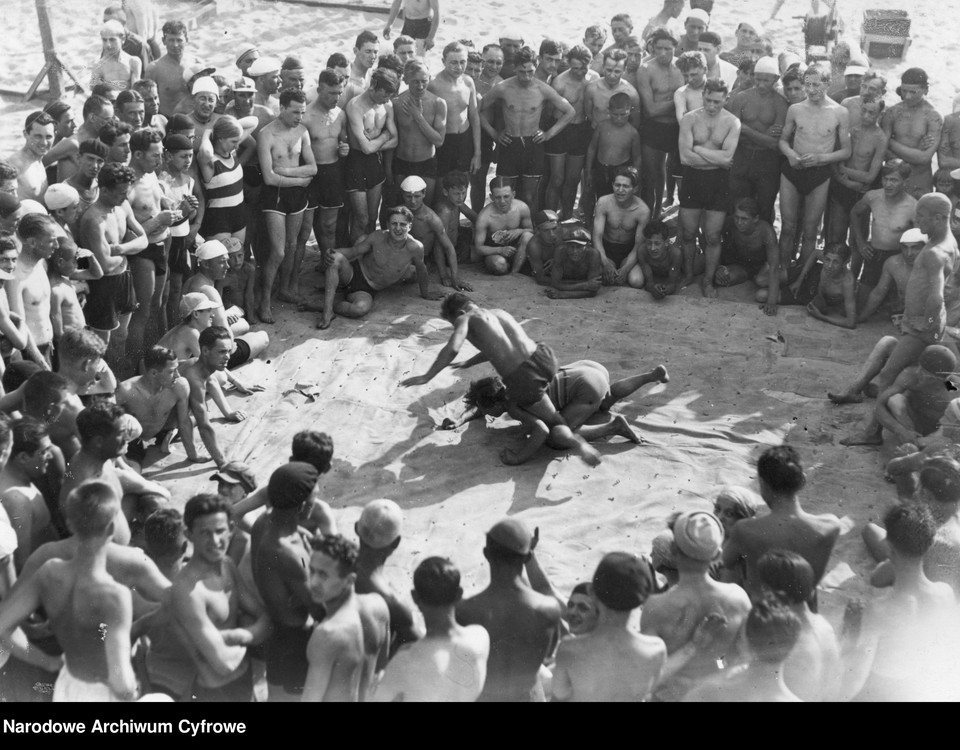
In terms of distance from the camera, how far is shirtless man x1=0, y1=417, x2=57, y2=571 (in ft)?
18.1

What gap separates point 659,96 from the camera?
10.7 m

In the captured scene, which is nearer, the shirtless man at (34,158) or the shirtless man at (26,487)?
the shirtless man at (26,487)

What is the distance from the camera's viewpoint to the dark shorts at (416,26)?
13.9 metres

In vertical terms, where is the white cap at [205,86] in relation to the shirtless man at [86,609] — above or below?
above

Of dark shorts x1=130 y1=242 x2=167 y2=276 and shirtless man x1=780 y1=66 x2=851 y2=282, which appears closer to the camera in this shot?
dark shorts x1=130 y1=242 x2=167 y2=276

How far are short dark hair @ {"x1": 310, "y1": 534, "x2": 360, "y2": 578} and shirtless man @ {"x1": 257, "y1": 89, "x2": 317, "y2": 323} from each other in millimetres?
5308

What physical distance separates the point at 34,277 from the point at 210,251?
1712 millimetres

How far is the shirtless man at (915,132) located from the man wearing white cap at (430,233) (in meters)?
3.82

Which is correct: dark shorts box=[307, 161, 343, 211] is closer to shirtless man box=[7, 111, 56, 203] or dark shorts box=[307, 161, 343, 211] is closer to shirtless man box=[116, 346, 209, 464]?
shirtless man box=[7, 111, 56, 203]

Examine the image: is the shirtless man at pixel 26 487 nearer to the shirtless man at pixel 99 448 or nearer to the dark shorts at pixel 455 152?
the shirtless man at pixel 99 448

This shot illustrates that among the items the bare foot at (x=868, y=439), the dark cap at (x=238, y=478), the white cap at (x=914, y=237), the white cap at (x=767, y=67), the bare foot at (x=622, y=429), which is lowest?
the bare foot at (x=868, y=439)

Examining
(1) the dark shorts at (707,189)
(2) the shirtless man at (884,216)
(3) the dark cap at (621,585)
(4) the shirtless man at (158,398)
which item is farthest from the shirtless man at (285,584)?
(2) the shirtless man at (884,216)

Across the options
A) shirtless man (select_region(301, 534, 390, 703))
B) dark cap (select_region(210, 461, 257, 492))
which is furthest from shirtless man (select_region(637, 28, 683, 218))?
shirtless man (select_region(301, 534, 390, 703))

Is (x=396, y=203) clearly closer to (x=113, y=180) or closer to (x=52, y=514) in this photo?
(x=113, y=180)
